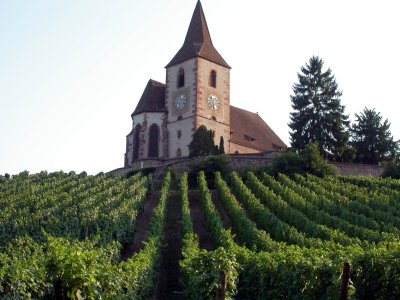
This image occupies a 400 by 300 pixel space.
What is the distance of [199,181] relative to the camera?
4244cm

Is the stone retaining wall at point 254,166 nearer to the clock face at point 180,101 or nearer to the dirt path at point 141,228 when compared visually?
the dirt path at point 141,228

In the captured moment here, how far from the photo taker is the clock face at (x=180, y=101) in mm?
58438

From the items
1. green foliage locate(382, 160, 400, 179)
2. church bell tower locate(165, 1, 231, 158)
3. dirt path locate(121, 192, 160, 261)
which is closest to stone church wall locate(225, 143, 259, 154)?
church bell tower locate(165, 1, 231, 158)

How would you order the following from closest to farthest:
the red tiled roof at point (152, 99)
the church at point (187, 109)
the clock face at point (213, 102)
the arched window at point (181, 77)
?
the church at point (187, 109)
the clock face at point (213, 102)
the red tiled roof at point (152, 99)
the arched window at point (181, 77)

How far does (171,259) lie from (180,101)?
3396cm

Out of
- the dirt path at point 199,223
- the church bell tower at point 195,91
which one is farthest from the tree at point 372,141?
the dirt path at point 199,223

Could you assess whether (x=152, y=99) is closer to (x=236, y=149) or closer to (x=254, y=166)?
(x=236, y=149)

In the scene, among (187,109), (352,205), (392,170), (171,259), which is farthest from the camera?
(187,109)

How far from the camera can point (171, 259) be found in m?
25.5

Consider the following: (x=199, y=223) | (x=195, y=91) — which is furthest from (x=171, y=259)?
(x=195, y=91)

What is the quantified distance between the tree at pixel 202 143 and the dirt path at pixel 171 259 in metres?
15.2

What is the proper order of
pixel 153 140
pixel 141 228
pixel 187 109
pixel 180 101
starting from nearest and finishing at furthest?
pixel 141 228 → pixel 187 109 → pixel 153 140 → pixel 180 101

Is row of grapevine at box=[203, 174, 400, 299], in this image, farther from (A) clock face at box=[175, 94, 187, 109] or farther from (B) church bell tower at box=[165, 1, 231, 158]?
(A) clock face at box=[175, 94, 187, 109]

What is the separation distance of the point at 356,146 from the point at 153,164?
587 inches
